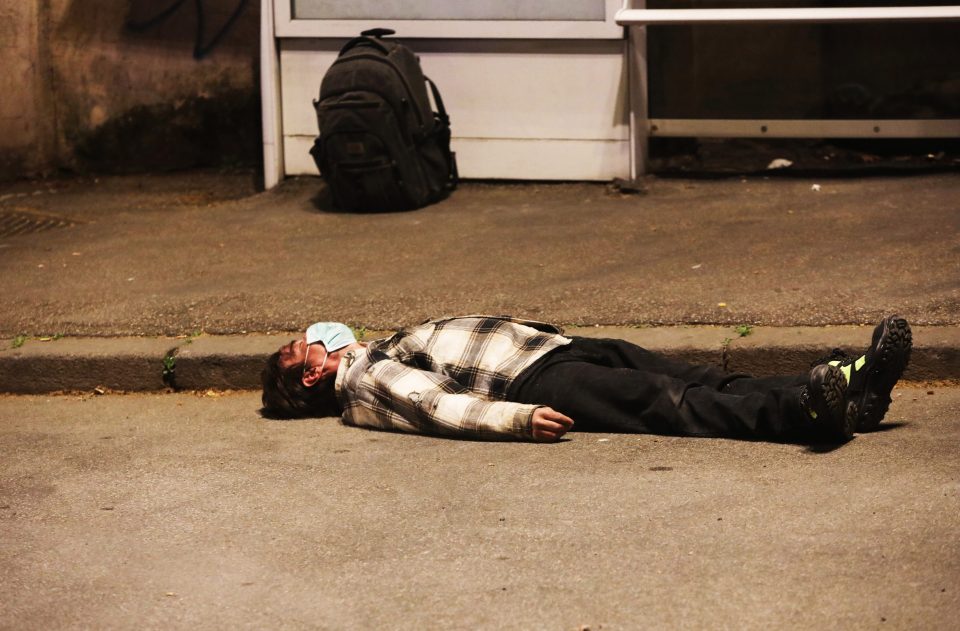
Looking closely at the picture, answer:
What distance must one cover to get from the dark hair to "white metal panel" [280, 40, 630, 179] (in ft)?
13.1

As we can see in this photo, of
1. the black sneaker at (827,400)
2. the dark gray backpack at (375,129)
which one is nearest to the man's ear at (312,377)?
the black sneaker at (827,400)

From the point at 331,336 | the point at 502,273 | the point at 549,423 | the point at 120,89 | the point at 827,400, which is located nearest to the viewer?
the point at 827,400

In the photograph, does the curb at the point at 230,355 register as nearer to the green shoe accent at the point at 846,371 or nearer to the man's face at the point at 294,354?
the man's face at the point at 294,354

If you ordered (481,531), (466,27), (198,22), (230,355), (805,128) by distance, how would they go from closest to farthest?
1. (481,531)
2. (230,355)
3. (466,27)
4. (805,128)
5. (198,22)

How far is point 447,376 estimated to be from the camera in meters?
4.28

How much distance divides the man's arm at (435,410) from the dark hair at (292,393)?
0.48ft

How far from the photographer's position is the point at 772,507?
326 centimetres

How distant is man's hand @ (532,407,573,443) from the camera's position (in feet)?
13.0

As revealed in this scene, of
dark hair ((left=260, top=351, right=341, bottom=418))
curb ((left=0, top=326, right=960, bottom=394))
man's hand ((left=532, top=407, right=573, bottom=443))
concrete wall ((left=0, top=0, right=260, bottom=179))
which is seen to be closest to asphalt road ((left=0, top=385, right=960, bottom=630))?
man's hand ((left=532, top=407, right=573, bottom=443))

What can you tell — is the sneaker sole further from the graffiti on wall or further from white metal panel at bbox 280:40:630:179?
the graffiti on wall

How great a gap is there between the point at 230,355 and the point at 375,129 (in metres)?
2.73

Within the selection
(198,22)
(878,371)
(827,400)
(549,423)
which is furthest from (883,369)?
(198,22)

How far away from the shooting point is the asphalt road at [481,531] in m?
2.73

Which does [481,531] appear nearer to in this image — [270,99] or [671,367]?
[671,367]
